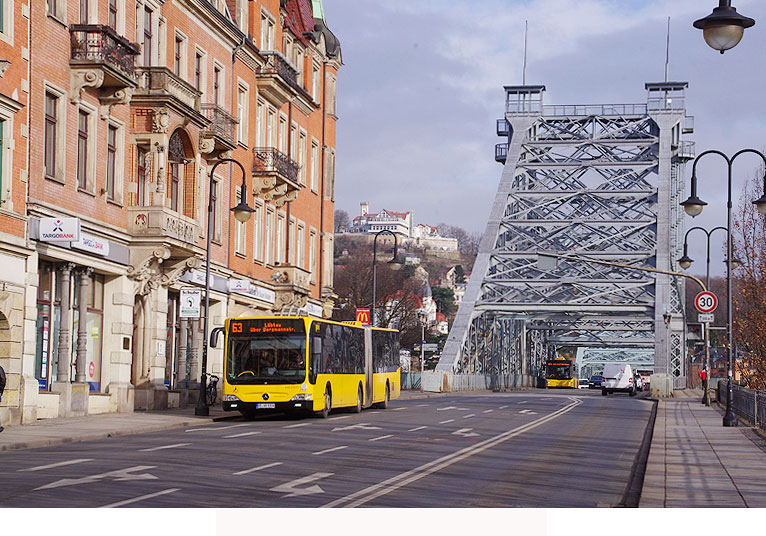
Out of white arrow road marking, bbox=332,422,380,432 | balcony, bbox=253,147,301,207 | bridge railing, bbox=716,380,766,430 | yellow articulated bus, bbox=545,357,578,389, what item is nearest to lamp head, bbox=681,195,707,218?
bridge railing, bbox=716,380,766,430

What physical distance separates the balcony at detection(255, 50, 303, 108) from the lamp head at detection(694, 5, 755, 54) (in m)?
35.8

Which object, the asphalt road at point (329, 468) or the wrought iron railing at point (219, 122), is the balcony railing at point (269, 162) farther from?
the asphalt road at point (329, 468)

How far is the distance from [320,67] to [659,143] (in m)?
49.2

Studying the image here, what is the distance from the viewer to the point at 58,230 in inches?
1193

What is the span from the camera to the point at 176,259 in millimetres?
37656

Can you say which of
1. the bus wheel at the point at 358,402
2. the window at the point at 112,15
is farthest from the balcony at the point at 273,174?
the window at the point at 112,15

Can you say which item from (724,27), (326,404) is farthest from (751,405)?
(724,27)

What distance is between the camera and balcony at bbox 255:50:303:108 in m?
48.8

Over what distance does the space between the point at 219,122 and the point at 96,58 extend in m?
9.89

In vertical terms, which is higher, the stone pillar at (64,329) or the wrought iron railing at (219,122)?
the wrought iron railing at (219,122)

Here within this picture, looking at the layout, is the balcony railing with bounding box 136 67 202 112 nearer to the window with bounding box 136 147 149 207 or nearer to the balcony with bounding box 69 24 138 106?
the window with bounding box 136 147 149 207

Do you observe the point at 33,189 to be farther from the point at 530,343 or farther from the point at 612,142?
the point at 530,343

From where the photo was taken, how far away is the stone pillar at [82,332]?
33.4 metres

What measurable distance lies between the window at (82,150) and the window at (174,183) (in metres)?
5.63
